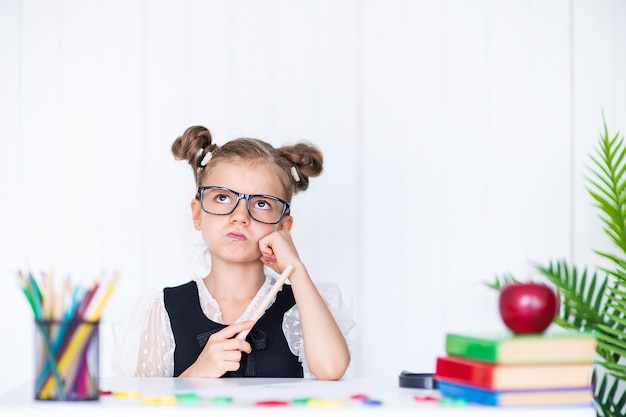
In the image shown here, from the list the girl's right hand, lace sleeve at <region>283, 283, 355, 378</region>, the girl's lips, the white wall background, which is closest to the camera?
the girl's right hand

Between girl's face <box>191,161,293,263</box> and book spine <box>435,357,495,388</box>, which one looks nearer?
book spine <box>435,357,495,388</box>

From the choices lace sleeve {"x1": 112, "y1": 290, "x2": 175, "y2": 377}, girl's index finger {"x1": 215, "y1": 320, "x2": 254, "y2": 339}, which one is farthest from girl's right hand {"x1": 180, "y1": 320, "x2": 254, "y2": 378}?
lace sleeve {"x1": 112, "y1": 290, "x2": 175, "y2": 377}

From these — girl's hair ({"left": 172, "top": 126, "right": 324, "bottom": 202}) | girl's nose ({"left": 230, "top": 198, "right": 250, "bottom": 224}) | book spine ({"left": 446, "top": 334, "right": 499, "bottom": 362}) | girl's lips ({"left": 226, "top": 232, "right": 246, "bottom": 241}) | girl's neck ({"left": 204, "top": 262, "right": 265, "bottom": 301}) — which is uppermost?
girl's hair ({"left": 172, "top": 126, "right": 324, "bottom": 202})

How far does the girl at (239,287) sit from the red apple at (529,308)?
2.09 ft

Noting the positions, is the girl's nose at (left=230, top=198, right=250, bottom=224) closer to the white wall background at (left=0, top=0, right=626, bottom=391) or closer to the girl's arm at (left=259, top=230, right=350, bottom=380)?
the girl's arm at (left=259, top=230, right=350, bottom=380)

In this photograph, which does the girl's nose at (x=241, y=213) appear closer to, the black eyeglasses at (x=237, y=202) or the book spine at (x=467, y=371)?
the black eyeglasses at (x=237, y=202)

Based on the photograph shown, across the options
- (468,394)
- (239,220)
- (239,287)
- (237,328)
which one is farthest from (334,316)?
(468,394)

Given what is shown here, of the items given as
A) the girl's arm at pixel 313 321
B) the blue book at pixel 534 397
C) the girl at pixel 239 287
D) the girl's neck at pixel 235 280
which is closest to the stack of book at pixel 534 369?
the blue book at pixel 534 397

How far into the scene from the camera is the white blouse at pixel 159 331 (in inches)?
71.3

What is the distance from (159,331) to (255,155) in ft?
1.50

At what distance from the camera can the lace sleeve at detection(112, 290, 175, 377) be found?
1802mm

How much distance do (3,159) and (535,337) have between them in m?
1.96

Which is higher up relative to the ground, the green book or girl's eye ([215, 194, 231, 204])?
girl's eye ([215, 194, 231, 204])

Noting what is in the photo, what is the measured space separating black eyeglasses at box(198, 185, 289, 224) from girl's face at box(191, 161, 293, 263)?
11mm
